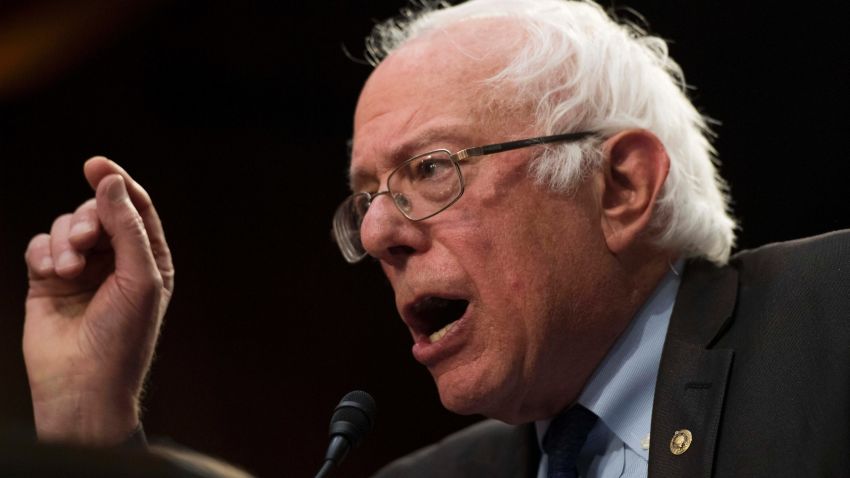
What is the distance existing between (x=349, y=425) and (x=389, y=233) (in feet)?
1.36

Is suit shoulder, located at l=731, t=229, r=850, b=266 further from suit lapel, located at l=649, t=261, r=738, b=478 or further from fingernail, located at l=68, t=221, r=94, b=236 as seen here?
fingernail, located at l=68, t=221, r=94, b=236

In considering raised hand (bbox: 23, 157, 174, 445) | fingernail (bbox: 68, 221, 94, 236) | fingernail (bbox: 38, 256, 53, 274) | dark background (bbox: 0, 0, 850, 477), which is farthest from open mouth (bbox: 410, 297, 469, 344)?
dark background (bbox: 0, 0, 850, 477)

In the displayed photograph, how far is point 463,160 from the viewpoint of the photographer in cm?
199

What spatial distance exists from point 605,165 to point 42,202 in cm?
185

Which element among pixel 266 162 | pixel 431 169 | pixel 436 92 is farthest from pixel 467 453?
pixel 266 162

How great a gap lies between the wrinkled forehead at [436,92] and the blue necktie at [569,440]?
0.62 meters

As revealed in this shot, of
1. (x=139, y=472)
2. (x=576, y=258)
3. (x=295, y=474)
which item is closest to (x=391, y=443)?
(x=295, y=474)

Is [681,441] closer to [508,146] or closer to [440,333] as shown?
[440,333]

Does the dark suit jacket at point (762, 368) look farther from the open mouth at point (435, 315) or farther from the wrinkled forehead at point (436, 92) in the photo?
the wrinkled forehead at point (436, 92)

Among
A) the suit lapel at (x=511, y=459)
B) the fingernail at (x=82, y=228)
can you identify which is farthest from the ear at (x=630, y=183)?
the fingernail at (x=82, y=228)

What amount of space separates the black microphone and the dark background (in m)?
1.22

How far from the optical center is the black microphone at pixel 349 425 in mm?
1713

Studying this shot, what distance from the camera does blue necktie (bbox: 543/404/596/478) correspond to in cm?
200

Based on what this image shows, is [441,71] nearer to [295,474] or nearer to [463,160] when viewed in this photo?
[463,160]
